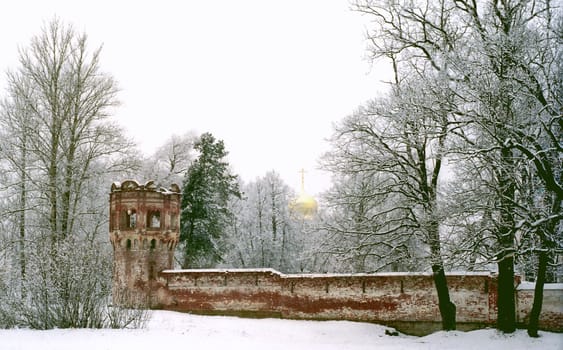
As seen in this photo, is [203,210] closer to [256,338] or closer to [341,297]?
[341,297]

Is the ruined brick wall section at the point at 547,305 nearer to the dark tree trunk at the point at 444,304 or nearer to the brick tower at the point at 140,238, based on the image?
the dark tree trunk at the point at 444,304

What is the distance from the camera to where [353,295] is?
753 inches

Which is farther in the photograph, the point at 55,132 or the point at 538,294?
the point at 55,132

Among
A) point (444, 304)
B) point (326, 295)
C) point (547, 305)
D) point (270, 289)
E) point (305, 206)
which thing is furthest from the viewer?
point (305, 206)

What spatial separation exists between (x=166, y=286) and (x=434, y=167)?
12.3 meters

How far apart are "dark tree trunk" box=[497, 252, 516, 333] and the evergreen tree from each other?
18.4 m

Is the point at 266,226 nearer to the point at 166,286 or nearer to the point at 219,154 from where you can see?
the point at 219,154

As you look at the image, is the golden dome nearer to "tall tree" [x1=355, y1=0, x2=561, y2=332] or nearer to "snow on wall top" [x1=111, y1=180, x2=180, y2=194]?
"snow on wall top" [x1=111, y1=180, x2=180, y2=194]

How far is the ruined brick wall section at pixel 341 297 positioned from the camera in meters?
17.5

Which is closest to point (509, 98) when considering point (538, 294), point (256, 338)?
point (538, 294)

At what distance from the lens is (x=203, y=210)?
99.4 ft

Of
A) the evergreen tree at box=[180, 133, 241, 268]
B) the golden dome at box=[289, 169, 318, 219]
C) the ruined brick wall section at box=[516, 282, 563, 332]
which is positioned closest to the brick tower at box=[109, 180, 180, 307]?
the evergreen tree at box=[180, 133, 241, 268]

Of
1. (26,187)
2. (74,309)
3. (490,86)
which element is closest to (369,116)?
(490,86)

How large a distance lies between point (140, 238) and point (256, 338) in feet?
30.7
